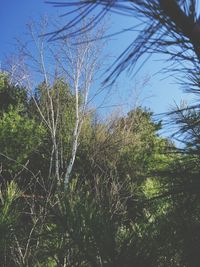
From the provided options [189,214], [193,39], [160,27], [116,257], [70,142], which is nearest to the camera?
[193,39]

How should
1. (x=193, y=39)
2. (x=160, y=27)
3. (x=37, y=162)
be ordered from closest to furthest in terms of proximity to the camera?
(x=193, y=39), (x=160, y=27), (x=37, y=162)

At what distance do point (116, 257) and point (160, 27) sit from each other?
0.69 metres

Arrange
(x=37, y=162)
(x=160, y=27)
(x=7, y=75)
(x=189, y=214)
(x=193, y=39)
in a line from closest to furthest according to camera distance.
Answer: (x=193, y=39)
(x=160, y=27)
(x=189, y=214)
(x=37, y=162)
(x=7, y=75)

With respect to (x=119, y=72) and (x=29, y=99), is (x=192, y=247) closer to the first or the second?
(x=119, y=72)

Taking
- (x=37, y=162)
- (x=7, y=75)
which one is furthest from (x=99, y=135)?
(x=7, y=75)

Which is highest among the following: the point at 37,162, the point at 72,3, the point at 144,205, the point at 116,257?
the point at 37,162

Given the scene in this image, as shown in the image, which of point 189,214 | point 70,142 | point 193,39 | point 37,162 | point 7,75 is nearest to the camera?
point 193,39

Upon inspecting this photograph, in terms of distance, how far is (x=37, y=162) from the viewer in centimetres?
1343

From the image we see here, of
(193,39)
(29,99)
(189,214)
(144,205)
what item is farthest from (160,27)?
(29,99)

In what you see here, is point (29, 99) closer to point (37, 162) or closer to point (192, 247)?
point (37, 162)

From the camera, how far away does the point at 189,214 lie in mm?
1361

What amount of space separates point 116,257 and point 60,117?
1446 cm

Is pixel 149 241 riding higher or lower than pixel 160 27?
lower

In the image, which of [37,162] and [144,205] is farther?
[37,162]
